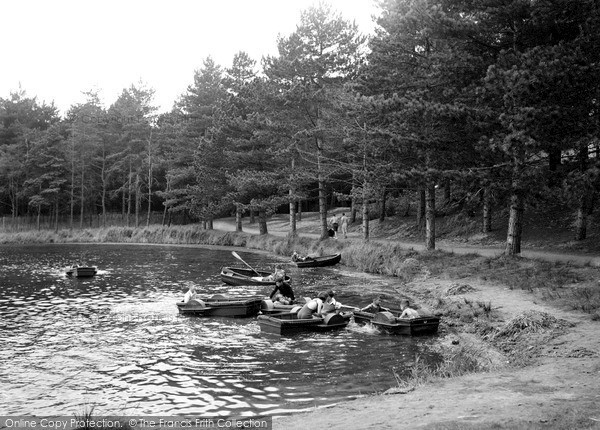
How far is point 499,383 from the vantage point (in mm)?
10734

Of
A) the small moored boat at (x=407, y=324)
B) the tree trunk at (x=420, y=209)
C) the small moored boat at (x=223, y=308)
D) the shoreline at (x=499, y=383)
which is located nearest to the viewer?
the shoreline at (x=499, y=383)

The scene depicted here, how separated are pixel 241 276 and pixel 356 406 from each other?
64.8 feet

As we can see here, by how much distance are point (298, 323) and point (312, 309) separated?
51.7 inches

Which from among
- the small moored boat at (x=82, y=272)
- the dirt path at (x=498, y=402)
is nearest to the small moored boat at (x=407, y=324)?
the dirt path at (x=498, y=402)

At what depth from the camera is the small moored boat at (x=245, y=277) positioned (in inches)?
1126

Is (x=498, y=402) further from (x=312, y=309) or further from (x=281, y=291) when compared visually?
(x=281, y=291)

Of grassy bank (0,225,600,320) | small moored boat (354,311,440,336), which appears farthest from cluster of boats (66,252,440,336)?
grassy bank (0,225,600,320)

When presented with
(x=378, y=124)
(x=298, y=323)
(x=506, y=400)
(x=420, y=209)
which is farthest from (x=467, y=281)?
(x=420, y=209)

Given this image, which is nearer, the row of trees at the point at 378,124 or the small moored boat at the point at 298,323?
the small moored boat at the point at 298,323

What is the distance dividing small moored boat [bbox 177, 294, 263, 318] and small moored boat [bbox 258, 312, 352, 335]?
2.33 metres

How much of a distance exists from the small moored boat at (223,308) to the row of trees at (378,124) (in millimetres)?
9151

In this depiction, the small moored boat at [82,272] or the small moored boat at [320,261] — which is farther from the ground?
the small moored boat at [320,261]

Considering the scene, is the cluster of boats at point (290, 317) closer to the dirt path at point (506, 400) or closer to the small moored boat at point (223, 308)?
the small moored boat at point (223, 308)

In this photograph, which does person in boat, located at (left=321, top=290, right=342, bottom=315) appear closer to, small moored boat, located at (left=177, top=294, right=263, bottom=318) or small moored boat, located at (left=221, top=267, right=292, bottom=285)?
small moored boat, located at (left=177, top=294, right=263, bottom=318)
